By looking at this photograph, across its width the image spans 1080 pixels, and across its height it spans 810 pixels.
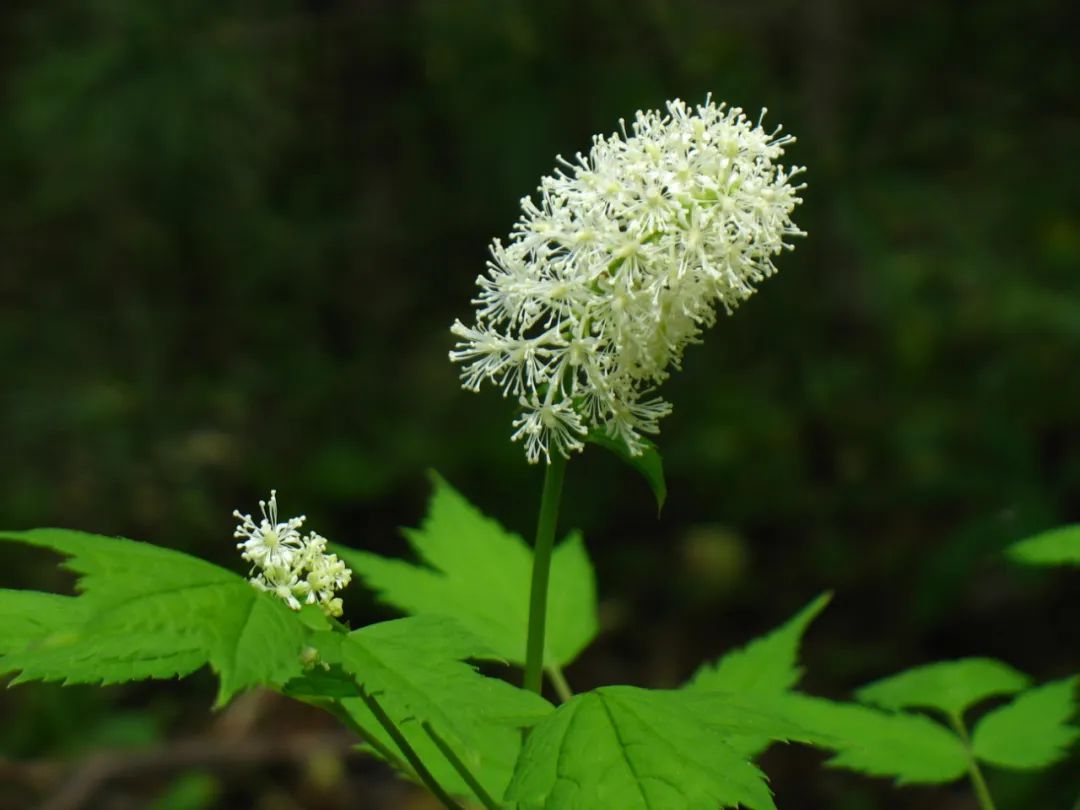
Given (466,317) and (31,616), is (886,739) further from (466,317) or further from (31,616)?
(466,317)

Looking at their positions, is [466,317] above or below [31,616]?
above

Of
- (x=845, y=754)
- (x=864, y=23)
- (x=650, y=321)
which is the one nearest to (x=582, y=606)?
(x=845, y=754)

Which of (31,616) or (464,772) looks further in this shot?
(464,772)

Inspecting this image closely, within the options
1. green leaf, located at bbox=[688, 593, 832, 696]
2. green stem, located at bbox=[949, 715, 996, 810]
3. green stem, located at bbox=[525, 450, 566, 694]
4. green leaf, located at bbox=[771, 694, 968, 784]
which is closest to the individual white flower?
green stem, located at bbox=[525, 450, 566, 694]

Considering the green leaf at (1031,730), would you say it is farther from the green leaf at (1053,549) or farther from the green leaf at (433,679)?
the green leaf at (433,679)

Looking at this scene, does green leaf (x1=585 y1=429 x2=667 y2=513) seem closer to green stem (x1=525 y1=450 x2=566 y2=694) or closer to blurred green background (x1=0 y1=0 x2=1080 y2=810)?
green stem (x1=525 y1=450 x2=566 y2=694)

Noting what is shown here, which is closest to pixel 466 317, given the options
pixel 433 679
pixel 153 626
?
pixel 433 679

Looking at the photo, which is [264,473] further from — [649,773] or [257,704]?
[649,773]
